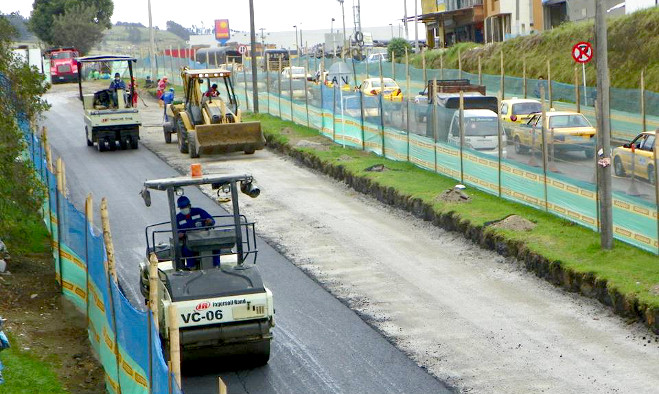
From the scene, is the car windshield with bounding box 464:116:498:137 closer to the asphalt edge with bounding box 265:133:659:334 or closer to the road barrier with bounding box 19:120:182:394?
the asphalt edge with bounding box 265:133:659:334

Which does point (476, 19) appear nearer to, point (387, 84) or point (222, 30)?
point (387, 84)

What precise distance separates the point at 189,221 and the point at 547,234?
7.85 meters

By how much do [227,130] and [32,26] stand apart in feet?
212

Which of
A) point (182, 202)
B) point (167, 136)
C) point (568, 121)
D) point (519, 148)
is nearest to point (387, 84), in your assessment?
point (167, 136)

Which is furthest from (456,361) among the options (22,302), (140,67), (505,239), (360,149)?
(140,67)

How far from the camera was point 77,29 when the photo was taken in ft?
277

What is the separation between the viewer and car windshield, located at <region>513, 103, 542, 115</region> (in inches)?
1275

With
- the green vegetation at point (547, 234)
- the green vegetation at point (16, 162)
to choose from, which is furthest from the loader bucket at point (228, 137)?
the green vegetation at point (16, 162)

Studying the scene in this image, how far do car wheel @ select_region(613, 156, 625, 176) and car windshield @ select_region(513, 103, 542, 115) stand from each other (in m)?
14.3

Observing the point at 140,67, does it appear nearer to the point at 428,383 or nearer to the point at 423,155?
the point at 423,155

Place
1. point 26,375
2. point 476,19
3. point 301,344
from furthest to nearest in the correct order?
point 476,19 → point 301,344 → point 26,375

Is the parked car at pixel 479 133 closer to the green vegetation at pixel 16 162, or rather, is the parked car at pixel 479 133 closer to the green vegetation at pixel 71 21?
the green vegetation at pixel 16 162

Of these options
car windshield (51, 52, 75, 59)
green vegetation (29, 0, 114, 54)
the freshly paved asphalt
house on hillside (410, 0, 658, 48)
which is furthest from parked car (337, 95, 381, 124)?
green vegetation (29, 0, 114, 54)

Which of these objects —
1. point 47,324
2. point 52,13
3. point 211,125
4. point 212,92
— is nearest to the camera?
point 47,324
